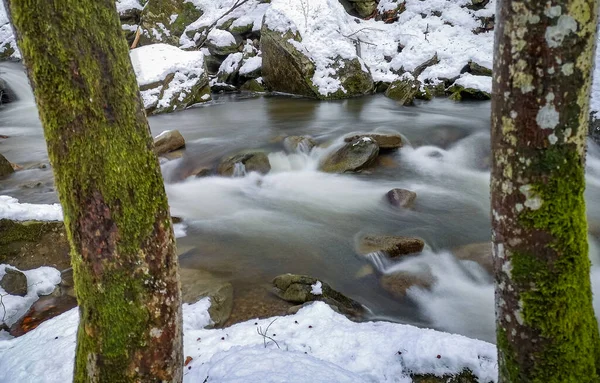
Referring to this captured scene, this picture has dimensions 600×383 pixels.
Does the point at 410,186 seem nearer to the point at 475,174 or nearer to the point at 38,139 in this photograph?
the point at 475,174

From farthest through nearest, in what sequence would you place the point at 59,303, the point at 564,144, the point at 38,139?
the point at 38,139 < the point at 59,303 < the point at 564,144

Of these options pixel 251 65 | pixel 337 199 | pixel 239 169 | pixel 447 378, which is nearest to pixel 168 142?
pixel 239 169

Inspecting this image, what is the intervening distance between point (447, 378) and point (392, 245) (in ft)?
9.98

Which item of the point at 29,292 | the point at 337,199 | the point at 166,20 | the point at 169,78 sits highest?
the point at 166,20

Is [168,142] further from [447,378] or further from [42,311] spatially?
[447,378]

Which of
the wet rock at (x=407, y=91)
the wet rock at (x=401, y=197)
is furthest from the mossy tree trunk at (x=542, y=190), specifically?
the wet rock at (x=407, y=91)

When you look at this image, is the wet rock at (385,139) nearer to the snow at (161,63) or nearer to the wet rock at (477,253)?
the wet rock at (477,253)

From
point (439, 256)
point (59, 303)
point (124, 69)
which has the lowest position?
point (439, 256)

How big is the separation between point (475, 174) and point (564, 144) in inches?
293

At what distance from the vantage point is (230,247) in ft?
19.4

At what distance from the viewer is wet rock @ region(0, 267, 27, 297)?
14.0 feet

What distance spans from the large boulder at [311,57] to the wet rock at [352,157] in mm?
5904

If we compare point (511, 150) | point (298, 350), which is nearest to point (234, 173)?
point (298, 350)

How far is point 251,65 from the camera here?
54.6ft
